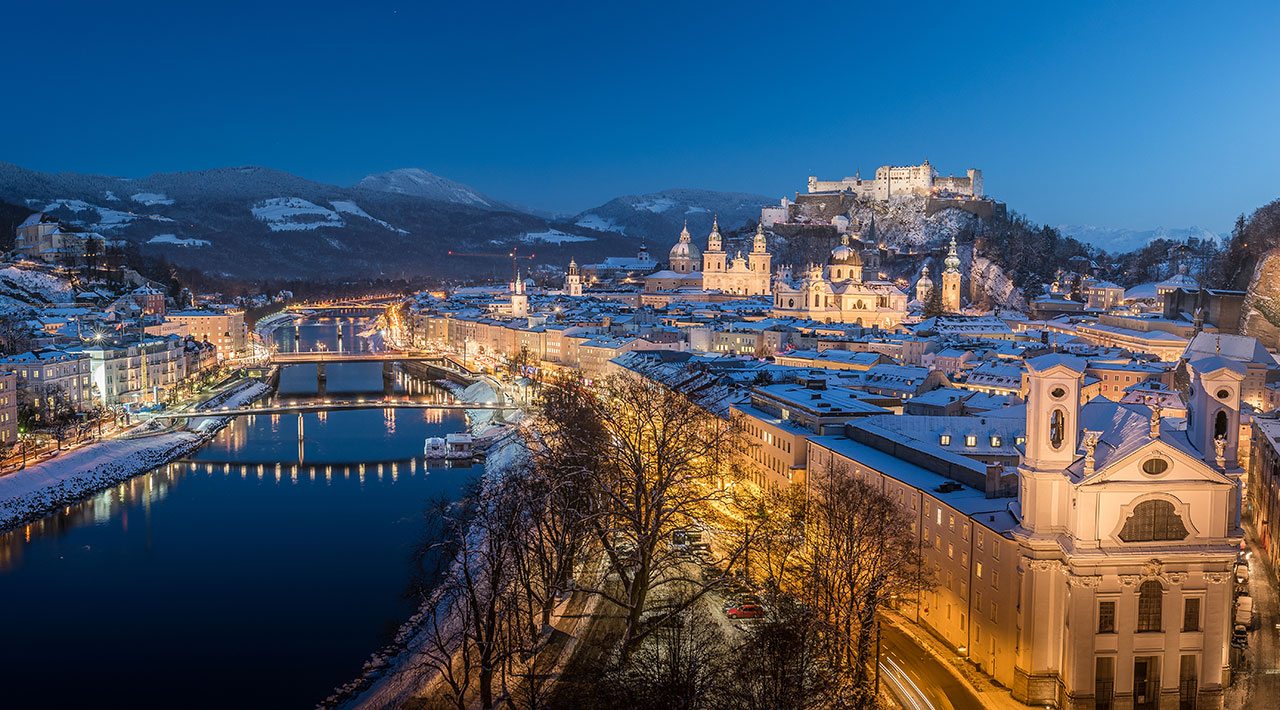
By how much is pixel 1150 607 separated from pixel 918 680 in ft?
8.39

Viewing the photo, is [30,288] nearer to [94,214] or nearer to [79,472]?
[79,472]

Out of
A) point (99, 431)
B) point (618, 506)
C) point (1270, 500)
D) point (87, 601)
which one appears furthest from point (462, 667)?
point (99, 431)

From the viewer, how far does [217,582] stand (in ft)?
61.9

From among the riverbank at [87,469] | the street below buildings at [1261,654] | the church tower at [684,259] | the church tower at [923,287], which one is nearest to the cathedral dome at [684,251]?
the church tower at [684,259]

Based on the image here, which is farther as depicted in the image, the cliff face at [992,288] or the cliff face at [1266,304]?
the cliff face at [992,288]

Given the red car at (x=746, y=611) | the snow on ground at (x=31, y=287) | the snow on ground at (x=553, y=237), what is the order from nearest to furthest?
the red car at (x=746, y=611), the snow on ground at (x=31, y=287), the snow on ground at (x=553, y=237)

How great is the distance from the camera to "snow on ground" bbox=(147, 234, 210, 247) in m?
139

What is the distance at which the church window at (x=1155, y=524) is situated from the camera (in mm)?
12008

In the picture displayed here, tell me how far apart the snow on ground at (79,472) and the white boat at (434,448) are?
6.65 m

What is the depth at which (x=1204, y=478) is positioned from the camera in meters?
11.9

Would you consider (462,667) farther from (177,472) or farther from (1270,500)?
(177,472)

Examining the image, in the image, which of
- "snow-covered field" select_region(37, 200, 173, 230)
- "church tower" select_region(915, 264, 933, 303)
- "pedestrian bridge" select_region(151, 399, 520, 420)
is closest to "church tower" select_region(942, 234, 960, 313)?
"church tower" select_region(915, 264, 933, 303)

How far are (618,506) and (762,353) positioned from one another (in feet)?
94.1

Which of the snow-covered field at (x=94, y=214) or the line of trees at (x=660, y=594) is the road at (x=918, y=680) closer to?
the line of trees at (x=660, y=594)
